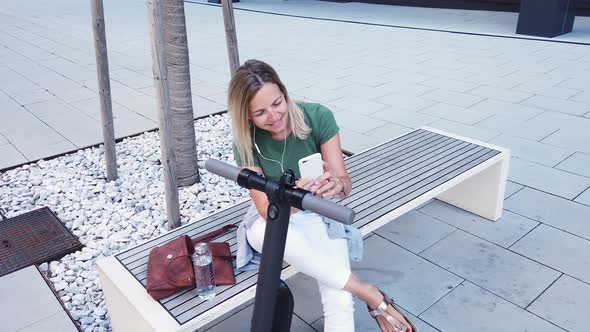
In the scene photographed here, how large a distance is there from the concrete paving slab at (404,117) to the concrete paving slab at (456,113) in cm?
12

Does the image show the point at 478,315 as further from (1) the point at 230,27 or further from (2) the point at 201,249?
(1) the point at 230,27

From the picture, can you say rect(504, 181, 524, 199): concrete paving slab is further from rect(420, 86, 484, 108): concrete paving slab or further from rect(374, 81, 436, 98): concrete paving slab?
rect(374, 81, 436, 98): concrete paving slab

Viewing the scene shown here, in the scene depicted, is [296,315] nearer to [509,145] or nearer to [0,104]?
[509,145]

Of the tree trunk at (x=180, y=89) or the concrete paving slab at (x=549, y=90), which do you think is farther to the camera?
the concrete paving slab at (x=549, y=90)

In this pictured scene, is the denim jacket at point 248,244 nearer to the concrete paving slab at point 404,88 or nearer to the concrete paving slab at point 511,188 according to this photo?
the concrete paving slab at point 511,188

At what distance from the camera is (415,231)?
3.44 meters

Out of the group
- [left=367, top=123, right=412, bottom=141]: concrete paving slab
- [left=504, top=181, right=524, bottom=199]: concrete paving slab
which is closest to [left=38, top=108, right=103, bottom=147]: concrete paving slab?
[left=367, top=123, right=412, bottom=141]: concrete paving slab

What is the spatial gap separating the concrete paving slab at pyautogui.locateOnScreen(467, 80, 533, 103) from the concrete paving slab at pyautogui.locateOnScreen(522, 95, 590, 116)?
111mm

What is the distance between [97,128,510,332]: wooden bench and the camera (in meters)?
2.05

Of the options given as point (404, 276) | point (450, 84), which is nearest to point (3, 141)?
point (404, 276)

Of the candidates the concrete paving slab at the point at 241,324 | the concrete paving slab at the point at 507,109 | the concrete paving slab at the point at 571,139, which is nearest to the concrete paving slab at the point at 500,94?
the concrete paving slab at the point at 507,109

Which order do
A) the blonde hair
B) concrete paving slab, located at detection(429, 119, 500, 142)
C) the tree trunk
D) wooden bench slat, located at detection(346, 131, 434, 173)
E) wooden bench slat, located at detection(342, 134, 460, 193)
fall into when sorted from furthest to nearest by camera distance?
1. concrete paving slab, located at detection(429, 119, 500, 142)
2. the tree trunk
3. wooden bench slat, located at detection(346, 131, 434, 173)
4. wooden bench slat, located at detection(342, 134, 460, 193)
5. the blonde hair

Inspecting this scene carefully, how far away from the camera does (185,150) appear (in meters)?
3.97

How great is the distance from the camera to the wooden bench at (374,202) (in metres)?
2.05
